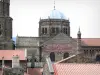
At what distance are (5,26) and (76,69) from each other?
4871cm

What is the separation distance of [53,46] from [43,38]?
5.28 m

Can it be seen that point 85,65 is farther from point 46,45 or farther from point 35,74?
point 46,45

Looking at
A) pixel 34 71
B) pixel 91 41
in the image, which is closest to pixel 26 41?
pixel 91 41

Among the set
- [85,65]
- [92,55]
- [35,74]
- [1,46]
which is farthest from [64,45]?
[85,65]

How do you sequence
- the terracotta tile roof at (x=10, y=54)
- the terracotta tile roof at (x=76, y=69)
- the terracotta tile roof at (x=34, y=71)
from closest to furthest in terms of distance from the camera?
the terracotta tile roof at (x=76, y=69)
the terracotta tile roof at (x=34, y=71)
the terracotta tile roof at (x=10, y=54)

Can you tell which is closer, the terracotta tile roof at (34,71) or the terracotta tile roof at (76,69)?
the terracotta tile roof at (76,69)

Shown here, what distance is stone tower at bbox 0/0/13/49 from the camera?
246 feet

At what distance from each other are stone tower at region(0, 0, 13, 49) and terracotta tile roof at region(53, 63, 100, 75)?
4732cm

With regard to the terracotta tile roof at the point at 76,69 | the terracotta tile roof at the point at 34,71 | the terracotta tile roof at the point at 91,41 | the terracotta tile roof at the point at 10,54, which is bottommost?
the terracotta tile roof at the point at 34,71

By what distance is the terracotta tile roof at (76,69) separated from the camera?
2812 cm

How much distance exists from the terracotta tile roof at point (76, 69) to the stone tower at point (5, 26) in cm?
4732

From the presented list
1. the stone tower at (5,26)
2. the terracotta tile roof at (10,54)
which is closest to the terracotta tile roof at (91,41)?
the stone tower at (5,26)

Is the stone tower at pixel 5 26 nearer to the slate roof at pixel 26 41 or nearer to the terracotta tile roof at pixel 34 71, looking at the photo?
the slate roof at pixel 26 41

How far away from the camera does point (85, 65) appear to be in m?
29.4
